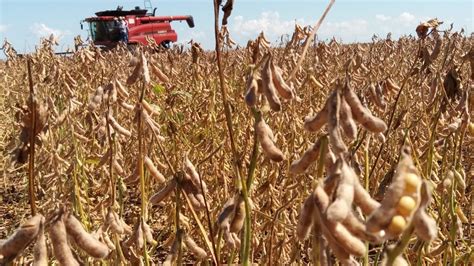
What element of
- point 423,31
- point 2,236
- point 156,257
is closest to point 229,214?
point 423,31

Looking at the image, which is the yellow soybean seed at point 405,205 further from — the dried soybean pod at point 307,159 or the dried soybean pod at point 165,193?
the dried soybean pod at point 165,193

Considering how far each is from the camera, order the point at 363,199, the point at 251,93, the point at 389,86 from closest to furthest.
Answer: the point at 363,199
the point at 251,93
the point at 389,86

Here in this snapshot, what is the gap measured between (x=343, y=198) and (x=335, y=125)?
146mm

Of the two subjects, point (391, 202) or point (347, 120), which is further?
point (347, 120)

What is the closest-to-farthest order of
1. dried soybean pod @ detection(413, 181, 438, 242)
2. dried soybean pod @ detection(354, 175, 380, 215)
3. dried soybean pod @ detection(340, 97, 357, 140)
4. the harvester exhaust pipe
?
dried soybean pod @ detection(413, 181, 438, 242) → dried soybean pod @ detection(354, 175, 380, 215) → dried soybean pod @ detection(340, 97, 357, 140) → the harvester exhaust pipe

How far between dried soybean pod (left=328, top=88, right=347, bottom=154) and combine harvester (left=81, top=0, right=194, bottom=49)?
808 inches

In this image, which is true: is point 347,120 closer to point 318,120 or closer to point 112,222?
point 318,120

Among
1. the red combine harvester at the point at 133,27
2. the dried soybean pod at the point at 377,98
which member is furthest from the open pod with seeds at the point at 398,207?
the red combine harvester at the point at 133,27

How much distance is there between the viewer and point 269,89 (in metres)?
1.00

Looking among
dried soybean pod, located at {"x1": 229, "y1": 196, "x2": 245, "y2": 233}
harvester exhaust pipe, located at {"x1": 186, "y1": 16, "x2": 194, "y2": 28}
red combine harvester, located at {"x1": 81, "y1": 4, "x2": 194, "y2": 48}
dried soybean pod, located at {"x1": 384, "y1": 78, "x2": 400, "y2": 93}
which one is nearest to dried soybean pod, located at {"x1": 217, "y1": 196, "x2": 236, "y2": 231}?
dried soybean pod, located at {"x1": 229, "y1": 196, "x2": 245, "y2": 233}

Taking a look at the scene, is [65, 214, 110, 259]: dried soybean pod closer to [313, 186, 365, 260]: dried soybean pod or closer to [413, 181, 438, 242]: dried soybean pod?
[313, 186, 365, 260]: dried soybean pod

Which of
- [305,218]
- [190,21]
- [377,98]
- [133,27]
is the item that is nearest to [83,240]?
[305,218]

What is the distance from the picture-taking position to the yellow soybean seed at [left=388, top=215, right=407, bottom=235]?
1.97 ft

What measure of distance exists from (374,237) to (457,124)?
1.06 metres
